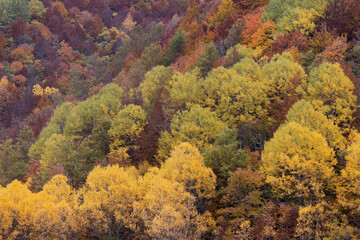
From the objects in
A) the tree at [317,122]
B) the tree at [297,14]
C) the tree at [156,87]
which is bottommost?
the tree at [156,87]

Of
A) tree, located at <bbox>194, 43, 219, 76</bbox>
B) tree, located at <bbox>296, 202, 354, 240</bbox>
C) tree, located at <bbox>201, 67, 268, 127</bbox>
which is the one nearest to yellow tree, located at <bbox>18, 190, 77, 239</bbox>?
tree, located at <bbox>296, 202, 354, 240</bbox>

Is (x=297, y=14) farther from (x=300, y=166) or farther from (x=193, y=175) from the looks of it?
(x=193, y=175)

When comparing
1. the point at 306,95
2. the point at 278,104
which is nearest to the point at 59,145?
the point at 278,104

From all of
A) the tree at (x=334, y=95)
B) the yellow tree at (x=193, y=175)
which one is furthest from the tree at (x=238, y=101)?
the yellow tree at (x=193, y=175)

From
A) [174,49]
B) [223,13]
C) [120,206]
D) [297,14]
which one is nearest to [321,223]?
[120,206]

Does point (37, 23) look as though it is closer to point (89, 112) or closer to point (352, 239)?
point (89, 112)

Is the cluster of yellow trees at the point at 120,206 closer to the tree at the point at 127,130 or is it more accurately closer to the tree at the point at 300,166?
the tree at the point at 300,166
